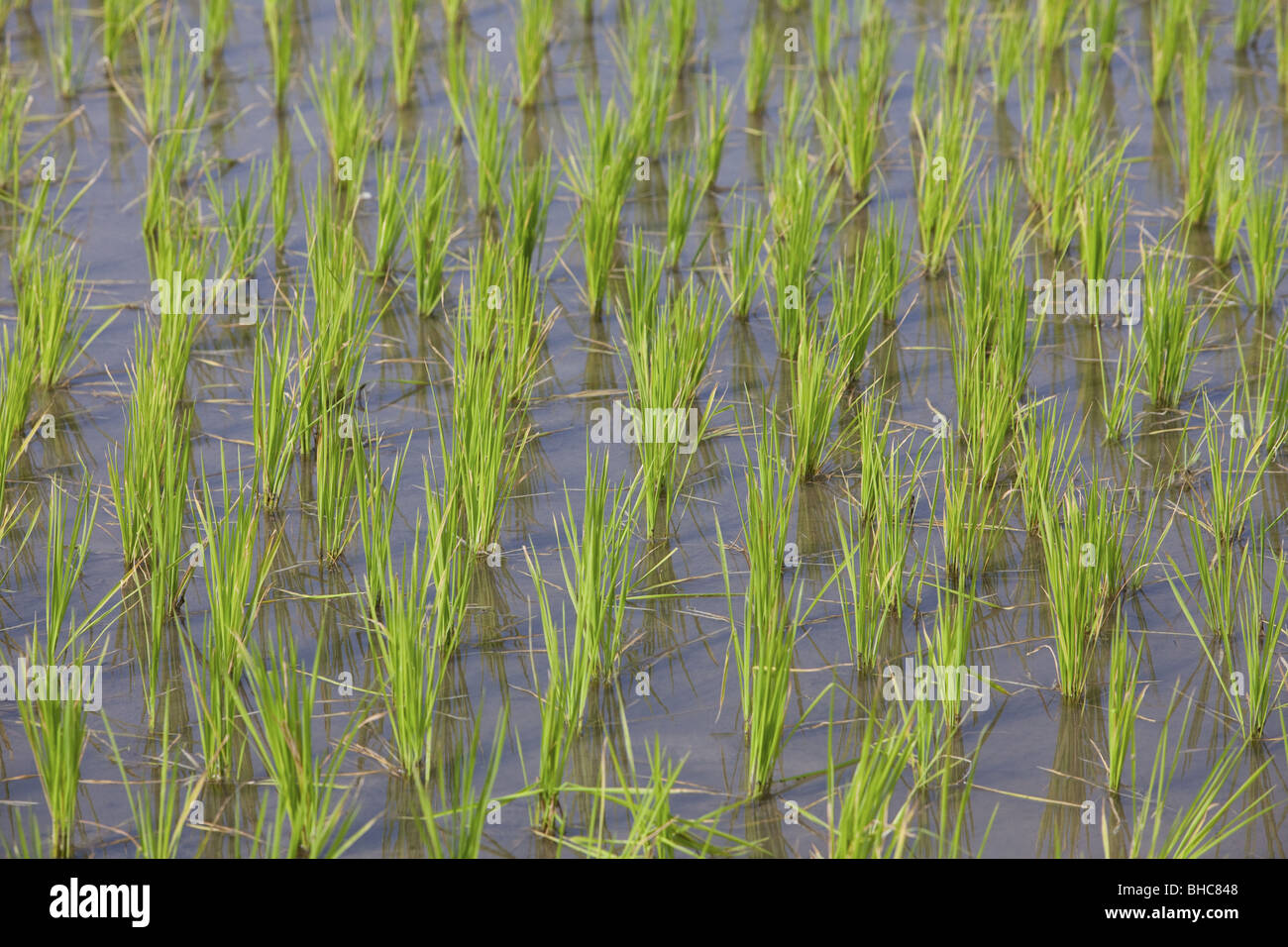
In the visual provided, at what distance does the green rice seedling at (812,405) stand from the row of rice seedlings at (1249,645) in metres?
0.95

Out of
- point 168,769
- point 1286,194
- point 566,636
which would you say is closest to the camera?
point 168,769

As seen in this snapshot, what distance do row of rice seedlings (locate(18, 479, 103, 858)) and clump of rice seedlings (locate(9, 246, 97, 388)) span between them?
2.86ft

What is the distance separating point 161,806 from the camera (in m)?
2.55

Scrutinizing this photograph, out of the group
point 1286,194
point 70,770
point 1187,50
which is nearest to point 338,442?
point 70,770

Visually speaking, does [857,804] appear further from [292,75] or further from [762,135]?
[292,75]

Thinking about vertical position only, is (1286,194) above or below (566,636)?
above

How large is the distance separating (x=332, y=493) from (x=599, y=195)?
151 centimetres

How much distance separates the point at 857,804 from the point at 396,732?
93 cm

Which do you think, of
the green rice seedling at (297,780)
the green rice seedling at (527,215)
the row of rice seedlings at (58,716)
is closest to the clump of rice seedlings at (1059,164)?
the green rice seedling at (527,215)

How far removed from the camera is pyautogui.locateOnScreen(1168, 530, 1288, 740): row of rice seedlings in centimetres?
288

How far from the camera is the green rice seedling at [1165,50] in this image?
219 inches

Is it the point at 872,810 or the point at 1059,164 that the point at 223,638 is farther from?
the point at 1059,164

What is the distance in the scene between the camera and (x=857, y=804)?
8.21 ft

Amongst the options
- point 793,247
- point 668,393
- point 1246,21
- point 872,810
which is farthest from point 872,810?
point 1246,21
